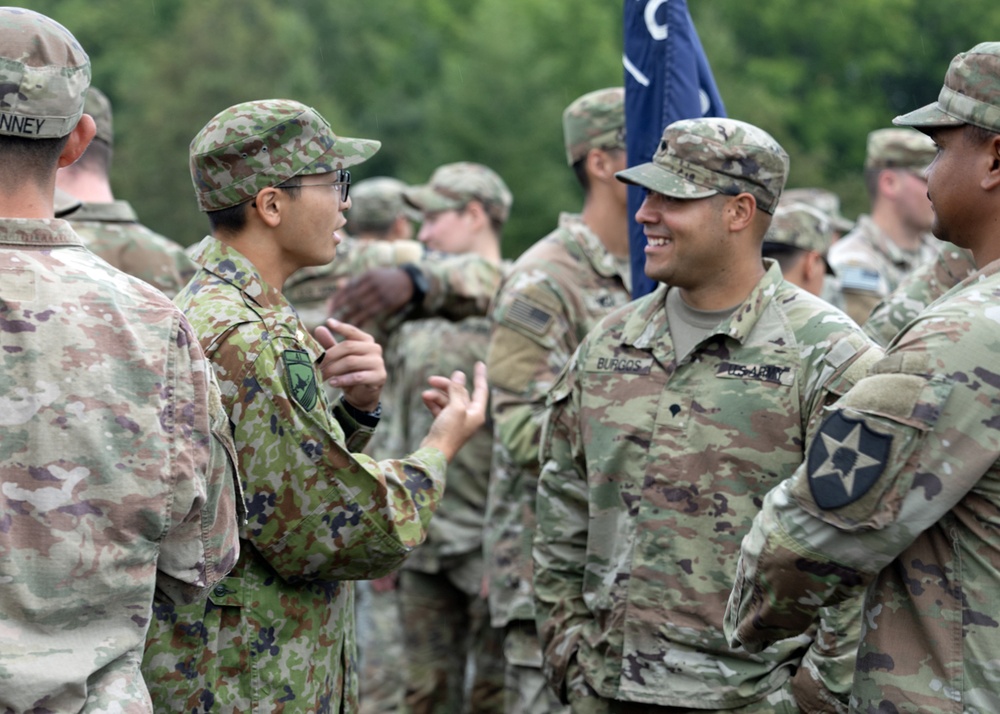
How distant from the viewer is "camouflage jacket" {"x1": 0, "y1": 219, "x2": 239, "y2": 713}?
8.80 feet

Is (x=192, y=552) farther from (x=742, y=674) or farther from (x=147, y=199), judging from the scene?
(x=147, y=199)

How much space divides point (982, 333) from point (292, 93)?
143ft

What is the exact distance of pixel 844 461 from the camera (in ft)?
9.13

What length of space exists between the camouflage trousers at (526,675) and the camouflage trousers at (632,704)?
117 centimetres

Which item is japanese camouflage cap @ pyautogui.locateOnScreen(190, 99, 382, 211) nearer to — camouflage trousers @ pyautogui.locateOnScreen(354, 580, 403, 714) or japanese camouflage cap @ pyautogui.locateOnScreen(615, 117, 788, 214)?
japanese camouflage cap @ pyautogui.locateOnScreen(615, 117, 788, 214)

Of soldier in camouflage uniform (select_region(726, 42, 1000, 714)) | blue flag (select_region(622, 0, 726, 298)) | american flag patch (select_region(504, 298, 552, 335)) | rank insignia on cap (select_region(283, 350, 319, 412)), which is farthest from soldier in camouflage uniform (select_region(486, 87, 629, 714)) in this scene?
soldier in camouflage uniform (select_region(726, 42, 1000, 714))

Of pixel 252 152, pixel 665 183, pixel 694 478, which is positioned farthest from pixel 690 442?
pixel 252 152

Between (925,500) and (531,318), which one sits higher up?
(925,500)

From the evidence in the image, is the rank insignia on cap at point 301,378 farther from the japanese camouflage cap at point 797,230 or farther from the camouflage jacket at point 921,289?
the japanese camouflage cap at point 797,230

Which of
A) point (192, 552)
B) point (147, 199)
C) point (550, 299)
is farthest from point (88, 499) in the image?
point (147, 199)

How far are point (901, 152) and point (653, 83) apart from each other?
14.7 feet

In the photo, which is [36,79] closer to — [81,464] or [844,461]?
[81,464]

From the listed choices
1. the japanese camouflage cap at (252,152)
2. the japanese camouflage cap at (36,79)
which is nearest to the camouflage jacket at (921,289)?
the japanese camouflage cap at (252,152)

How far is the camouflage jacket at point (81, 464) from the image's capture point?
8.80ft
